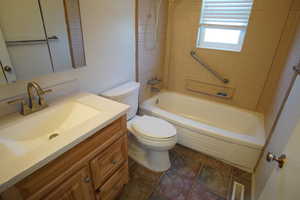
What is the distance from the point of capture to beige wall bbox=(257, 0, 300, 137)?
1550mm

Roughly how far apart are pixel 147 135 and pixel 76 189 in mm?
723

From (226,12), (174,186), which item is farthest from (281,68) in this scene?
(174,186)

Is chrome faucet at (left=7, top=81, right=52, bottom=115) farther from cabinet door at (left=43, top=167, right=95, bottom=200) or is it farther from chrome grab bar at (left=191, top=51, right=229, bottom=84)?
chrome grab bar at (left=191, top=51, right=229, bottom=84)

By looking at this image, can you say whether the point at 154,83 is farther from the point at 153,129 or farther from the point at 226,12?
the point at 226,12

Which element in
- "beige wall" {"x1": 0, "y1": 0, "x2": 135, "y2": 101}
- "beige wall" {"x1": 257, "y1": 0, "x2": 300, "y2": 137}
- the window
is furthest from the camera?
the window

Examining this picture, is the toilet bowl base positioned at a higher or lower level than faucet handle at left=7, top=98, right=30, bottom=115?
lower

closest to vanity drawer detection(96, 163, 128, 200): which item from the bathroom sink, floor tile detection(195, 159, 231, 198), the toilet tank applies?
the bathroom sink

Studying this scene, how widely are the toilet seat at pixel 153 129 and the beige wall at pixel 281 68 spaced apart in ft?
3.19

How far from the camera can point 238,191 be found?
151cm

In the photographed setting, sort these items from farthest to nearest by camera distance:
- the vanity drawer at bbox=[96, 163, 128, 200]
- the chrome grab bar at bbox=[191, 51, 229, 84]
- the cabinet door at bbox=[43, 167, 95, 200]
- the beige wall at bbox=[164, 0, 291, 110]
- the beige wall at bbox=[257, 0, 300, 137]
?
the chrome grab bar at bbox=[191, 51, 229, 84]
the beige wall at bbox=[164, 0, 291, 110]
the beige wall at bbox=[257, 0, 300, 137]
the vanity drawer at bbox=[96, 163, 128, 200]
the cabinet door at bbox=[43, 167, 95, 200]

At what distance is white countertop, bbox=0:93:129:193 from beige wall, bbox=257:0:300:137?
1.49 m

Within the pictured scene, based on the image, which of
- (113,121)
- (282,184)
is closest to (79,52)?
(113,121)

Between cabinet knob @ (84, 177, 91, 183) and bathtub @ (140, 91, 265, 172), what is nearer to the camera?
cabinet knob @ (84, 177, 91, 183)

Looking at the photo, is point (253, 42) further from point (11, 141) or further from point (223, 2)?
point (11, 141)
